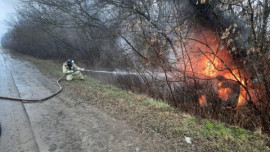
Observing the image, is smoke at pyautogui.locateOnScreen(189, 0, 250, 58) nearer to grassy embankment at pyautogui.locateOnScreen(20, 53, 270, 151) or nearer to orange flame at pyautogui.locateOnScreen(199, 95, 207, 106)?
orange flame at pyautogui.locateOnScreen(199, 95, 207, 106)

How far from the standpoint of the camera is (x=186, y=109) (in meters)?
5.31

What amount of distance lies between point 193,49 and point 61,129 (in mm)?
5334

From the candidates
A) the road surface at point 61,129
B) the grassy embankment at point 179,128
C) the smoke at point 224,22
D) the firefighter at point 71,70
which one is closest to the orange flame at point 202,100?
the grassy embankment at point 179,128

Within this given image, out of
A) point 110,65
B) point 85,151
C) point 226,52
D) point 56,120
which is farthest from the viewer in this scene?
point 110,65

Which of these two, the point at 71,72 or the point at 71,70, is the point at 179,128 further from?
the point at 71,70

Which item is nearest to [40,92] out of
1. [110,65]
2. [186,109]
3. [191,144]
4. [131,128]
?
[131,128]

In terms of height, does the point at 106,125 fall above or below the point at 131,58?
below

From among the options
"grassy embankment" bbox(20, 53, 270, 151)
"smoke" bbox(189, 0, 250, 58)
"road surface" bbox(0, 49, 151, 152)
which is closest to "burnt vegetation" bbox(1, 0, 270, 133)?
"smoke" bbox(189, 0, 250, 58)

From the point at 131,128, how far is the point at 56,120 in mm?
1864

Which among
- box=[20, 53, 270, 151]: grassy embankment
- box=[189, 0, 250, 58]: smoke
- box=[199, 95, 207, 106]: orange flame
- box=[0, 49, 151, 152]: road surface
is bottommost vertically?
box=[0, 49, 151, 152]: road surface

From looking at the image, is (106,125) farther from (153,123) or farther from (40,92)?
(40,92)

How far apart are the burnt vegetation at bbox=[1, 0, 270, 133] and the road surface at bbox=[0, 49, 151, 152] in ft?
8.52

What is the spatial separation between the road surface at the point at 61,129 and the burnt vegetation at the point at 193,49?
2.60 m

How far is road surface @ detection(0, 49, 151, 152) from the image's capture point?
3166mm
